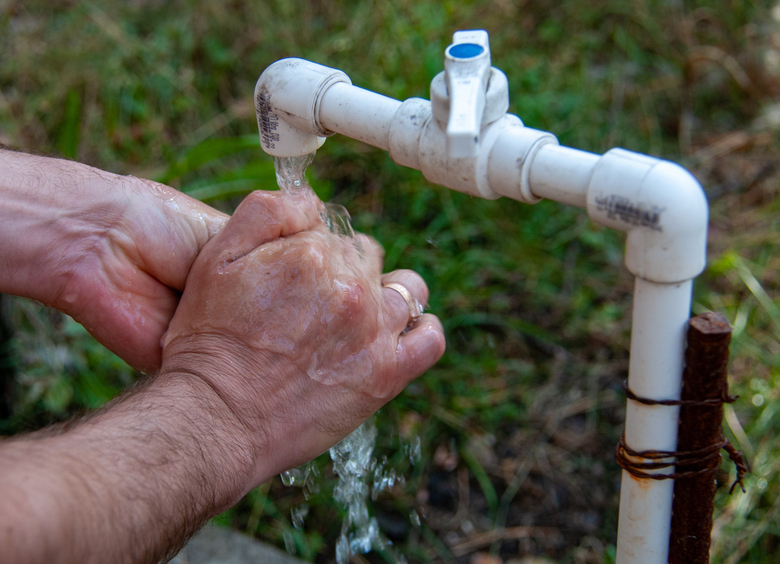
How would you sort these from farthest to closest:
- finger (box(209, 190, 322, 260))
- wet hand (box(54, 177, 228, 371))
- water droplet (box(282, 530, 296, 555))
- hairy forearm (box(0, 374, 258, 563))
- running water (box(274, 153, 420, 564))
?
water droplet (box(282, 530, 296, 555))
running water (box(274, 153, 420, 564))
wet hand (box(54, 177, 228, 371))
finger (box(209, 190, 322, 260))
hairy forearm (box(0, 374, 258, 563))

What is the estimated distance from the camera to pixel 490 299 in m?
2.66

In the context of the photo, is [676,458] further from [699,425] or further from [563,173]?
[563,173]

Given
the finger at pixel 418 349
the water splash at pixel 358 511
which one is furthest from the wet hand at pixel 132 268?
the water splash at pixel 358 511

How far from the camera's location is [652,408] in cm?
104

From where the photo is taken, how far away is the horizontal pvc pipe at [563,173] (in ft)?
3.18

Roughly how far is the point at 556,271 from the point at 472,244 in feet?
1.21

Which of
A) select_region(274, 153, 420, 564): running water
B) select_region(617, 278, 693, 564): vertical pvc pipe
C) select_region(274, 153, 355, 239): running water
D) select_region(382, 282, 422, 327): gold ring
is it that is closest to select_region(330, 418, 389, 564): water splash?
select_region(274, 153, 420, 564): running water

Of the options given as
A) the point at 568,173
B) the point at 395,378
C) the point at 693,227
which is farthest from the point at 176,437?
the point at 693,227

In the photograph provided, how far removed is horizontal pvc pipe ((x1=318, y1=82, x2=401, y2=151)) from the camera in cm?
115

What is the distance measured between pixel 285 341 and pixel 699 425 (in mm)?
733

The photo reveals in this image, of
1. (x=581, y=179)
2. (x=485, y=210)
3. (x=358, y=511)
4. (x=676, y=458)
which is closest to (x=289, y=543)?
(x=358, y=511)

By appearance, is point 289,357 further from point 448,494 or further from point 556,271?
point 556,271

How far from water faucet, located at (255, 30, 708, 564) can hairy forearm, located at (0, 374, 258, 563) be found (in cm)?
58

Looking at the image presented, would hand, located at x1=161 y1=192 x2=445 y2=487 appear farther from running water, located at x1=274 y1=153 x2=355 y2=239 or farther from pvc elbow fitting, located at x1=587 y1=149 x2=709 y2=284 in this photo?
pvc elbow fitting, located at x1=587 y1=149 x2=709 y2=284
